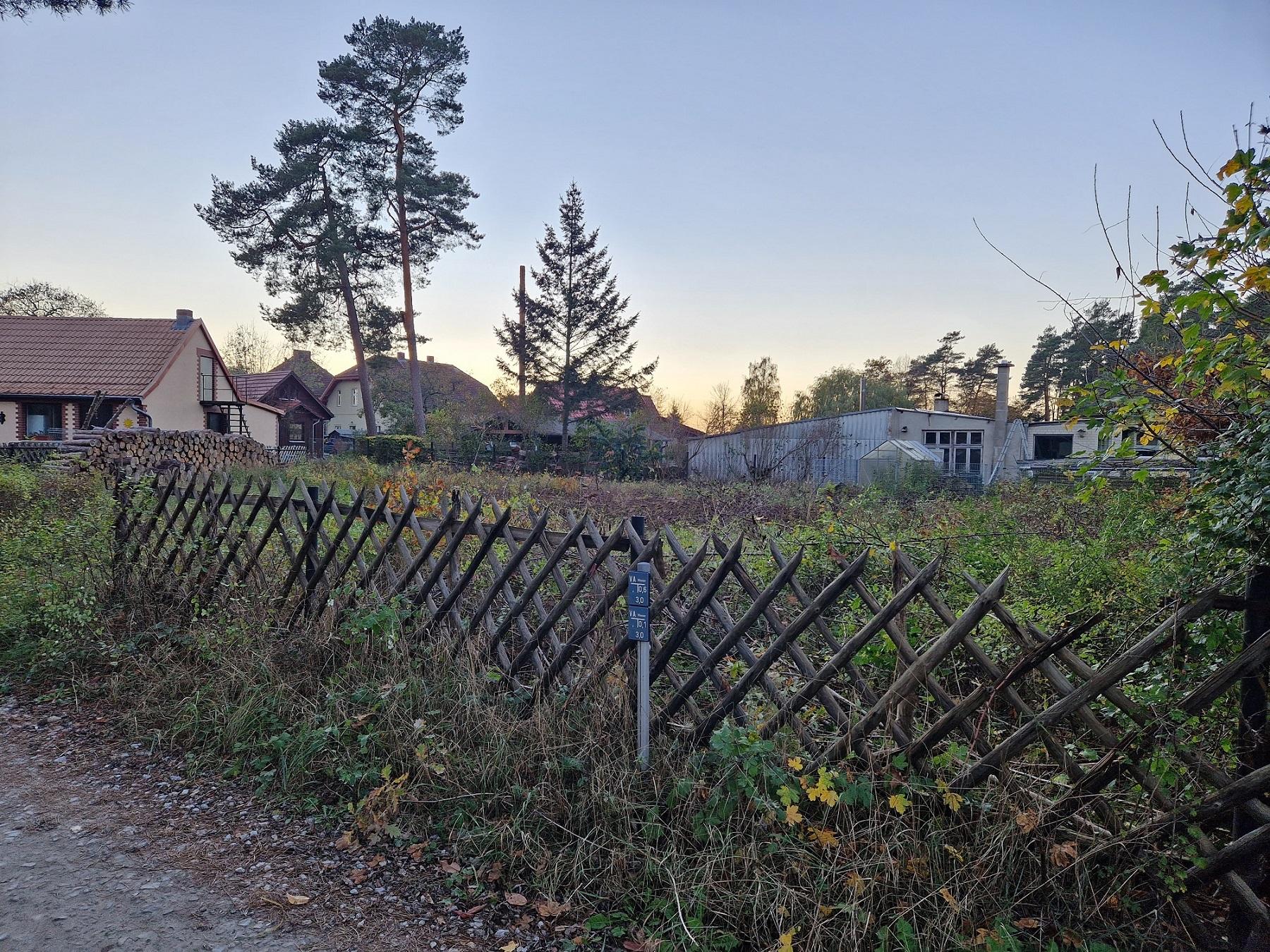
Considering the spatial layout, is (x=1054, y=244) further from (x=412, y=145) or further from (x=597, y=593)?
(x=412, y=145)

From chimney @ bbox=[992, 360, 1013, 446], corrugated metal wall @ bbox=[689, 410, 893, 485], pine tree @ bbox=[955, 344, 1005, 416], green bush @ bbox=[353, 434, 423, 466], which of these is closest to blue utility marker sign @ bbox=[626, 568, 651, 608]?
corrugated metal wall @ bbox=[689, 410, 893, 485]

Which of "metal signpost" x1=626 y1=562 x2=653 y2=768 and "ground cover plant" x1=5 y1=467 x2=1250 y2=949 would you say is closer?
"ground cover plant" x1=5 y1=467 x2=1250 y2=949

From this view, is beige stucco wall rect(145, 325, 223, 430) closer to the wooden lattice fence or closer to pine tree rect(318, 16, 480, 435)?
pine tree rect(318, 16, 480, 435)

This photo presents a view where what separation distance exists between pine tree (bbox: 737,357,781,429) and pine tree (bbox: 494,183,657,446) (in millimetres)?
10191

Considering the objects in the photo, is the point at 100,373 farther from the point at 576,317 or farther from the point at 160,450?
the point at 576,317

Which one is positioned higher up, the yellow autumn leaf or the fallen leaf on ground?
the fallen leaf on ground

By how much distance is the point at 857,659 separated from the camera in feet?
9.87

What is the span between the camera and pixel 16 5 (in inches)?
250

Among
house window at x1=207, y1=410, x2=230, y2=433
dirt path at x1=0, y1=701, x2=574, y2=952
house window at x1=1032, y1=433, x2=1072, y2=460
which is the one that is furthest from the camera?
house window at x1=1032, y1=433, x2=1072, y2=460

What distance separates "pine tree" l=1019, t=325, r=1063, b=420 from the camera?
41.1 m

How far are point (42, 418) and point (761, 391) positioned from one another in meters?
33.2

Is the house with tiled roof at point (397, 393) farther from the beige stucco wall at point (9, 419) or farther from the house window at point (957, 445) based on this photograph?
the house window at point (957, 445)

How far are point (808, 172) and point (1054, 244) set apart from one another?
672cm

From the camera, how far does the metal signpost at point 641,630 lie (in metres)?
2.69
